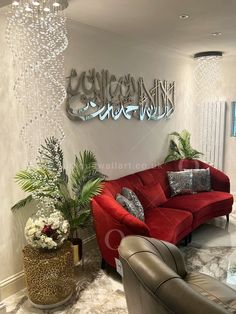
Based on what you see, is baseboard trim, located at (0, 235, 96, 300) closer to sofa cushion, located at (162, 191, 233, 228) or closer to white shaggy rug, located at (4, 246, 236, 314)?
white shaggy rug, located at (4, 246, 236, 314)

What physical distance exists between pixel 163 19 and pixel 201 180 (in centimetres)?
248

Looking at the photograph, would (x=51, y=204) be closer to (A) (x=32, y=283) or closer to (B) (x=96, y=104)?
(A) (x=32, y=283)

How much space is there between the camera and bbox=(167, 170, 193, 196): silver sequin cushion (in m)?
4.48

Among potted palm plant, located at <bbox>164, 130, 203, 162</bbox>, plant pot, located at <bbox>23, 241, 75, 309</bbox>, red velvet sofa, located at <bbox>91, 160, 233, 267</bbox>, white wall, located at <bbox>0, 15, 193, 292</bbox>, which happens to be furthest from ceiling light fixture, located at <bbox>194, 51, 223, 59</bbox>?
plant pot, located at <bbox>23, 241, 75, 309</bbox>

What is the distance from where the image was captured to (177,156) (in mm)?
5152

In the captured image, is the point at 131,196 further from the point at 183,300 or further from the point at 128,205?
the point at 183,300

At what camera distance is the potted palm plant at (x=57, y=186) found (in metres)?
2.82

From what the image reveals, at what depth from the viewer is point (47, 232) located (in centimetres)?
262

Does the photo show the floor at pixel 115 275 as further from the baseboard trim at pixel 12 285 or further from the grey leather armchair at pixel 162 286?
the grey leather armchair at pixel 162 286

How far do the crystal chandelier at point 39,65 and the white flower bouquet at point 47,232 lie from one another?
64 centimetres

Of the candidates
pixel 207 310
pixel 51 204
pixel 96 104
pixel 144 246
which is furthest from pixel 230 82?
pixel 207 310

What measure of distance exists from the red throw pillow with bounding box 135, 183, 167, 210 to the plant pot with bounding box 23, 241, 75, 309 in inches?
56.6

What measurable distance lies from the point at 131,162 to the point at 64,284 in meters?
2.05

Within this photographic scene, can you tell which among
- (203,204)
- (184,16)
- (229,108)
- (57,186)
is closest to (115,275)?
(57,186)
